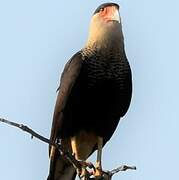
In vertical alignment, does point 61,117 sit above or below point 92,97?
below

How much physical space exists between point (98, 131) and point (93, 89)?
0.43 meters

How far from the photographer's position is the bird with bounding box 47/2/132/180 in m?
6.25

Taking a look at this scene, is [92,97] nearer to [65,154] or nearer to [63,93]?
[63,93]

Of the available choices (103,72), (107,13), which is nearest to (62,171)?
(103,72)

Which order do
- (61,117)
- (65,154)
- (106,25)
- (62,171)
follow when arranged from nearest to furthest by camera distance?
(65,154), (61,117), (62,171), (106,25)

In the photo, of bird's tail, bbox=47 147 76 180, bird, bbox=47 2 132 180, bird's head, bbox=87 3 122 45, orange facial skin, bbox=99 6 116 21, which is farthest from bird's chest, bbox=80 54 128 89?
bird's tail, bbox=47 147 76 180

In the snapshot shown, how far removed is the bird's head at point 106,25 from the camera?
21.7 feet

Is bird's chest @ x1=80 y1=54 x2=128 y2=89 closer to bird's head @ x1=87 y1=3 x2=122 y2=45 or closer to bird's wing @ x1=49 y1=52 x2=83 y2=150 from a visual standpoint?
bird's wing @ x1=49 y1=52 x2=83 y2=150

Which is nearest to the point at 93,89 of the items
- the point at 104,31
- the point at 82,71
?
the point at 82,71

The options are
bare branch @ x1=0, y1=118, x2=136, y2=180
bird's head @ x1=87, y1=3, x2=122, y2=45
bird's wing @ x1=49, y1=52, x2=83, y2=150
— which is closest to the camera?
bare branch @ x1=0, y1=118, x2=136, y2=180

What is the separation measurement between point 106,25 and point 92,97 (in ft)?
2.73

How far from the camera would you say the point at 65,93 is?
6.24 metres

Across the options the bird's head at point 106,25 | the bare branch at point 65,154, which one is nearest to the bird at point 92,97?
the bird's head at point 106,25

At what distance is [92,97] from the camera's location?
6258 mm
